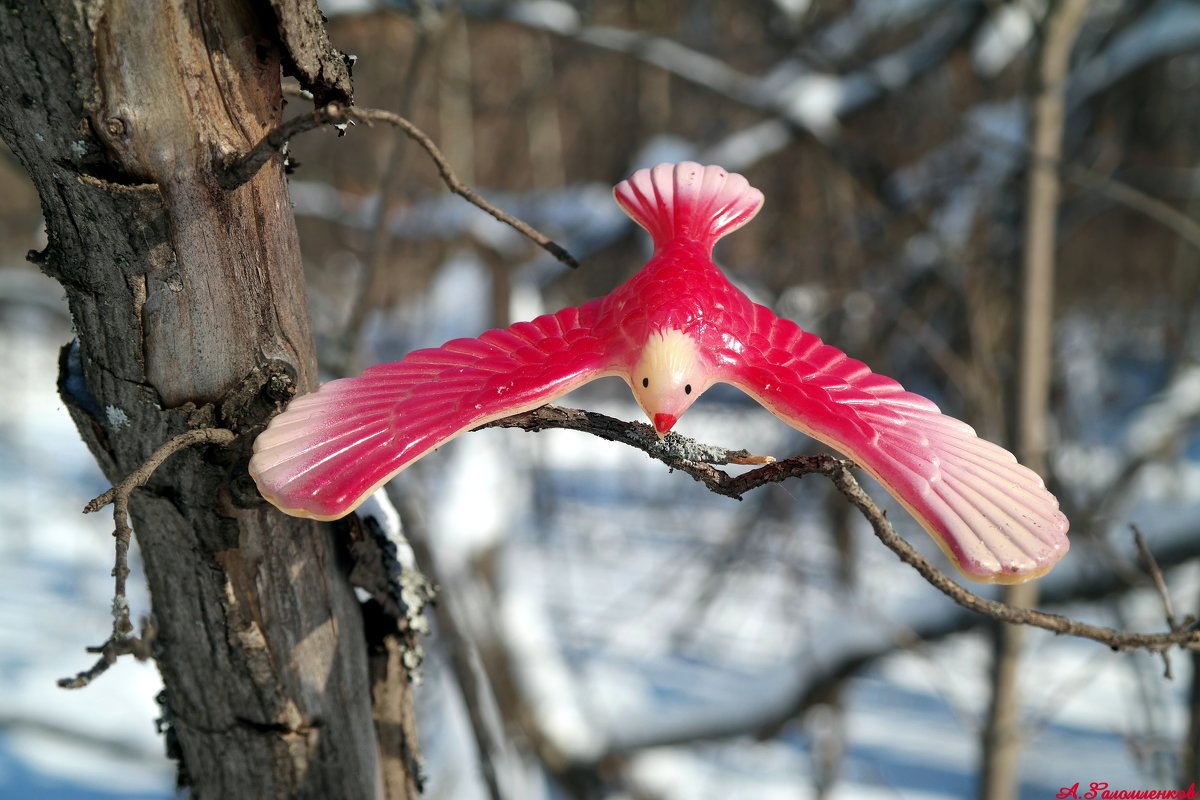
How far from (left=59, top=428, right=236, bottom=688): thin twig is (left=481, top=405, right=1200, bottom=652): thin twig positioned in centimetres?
14

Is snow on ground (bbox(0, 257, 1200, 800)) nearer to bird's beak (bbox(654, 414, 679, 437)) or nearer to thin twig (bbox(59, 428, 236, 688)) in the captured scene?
bird's beak (bbox(654, 414, 679, 437))

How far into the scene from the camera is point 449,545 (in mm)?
1562

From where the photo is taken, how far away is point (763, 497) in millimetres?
1982

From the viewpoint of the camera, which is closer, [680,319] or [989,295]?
[680,319]

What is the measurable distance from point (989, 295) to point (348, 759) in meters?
1.96

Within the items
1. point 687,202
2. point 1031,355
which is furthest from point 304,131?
point 1031,355

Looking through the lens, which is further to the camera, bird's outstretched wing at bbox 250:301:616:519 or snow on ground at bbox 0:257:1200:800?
snow on ground at bbox 0:257:1200:800

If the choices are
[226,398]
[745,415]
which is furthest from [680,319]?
[745,415]

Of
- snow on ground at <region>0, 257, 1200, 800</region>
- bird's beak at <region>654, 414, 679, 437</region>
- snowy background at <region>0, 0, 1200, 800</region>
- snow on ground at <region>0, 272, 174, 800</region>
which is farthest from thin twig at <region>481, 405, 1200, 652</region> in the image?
snow on ground at <region>0, 272, 174, 800</region>

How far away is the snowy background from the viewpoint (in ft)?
5.06

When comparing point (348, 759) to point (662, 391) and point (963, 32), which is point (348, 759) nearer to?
point (662, 391)

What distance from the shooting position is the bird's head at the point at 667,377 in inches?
16.9

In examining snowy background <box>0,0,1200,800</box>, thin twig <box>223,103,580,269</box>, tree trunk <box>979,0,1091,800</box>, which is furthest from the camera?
snowy background <box>0,0,1200,800</box>

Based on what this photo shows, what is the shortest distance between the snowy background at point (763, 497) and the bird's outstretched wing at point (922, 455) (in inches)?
18.9
